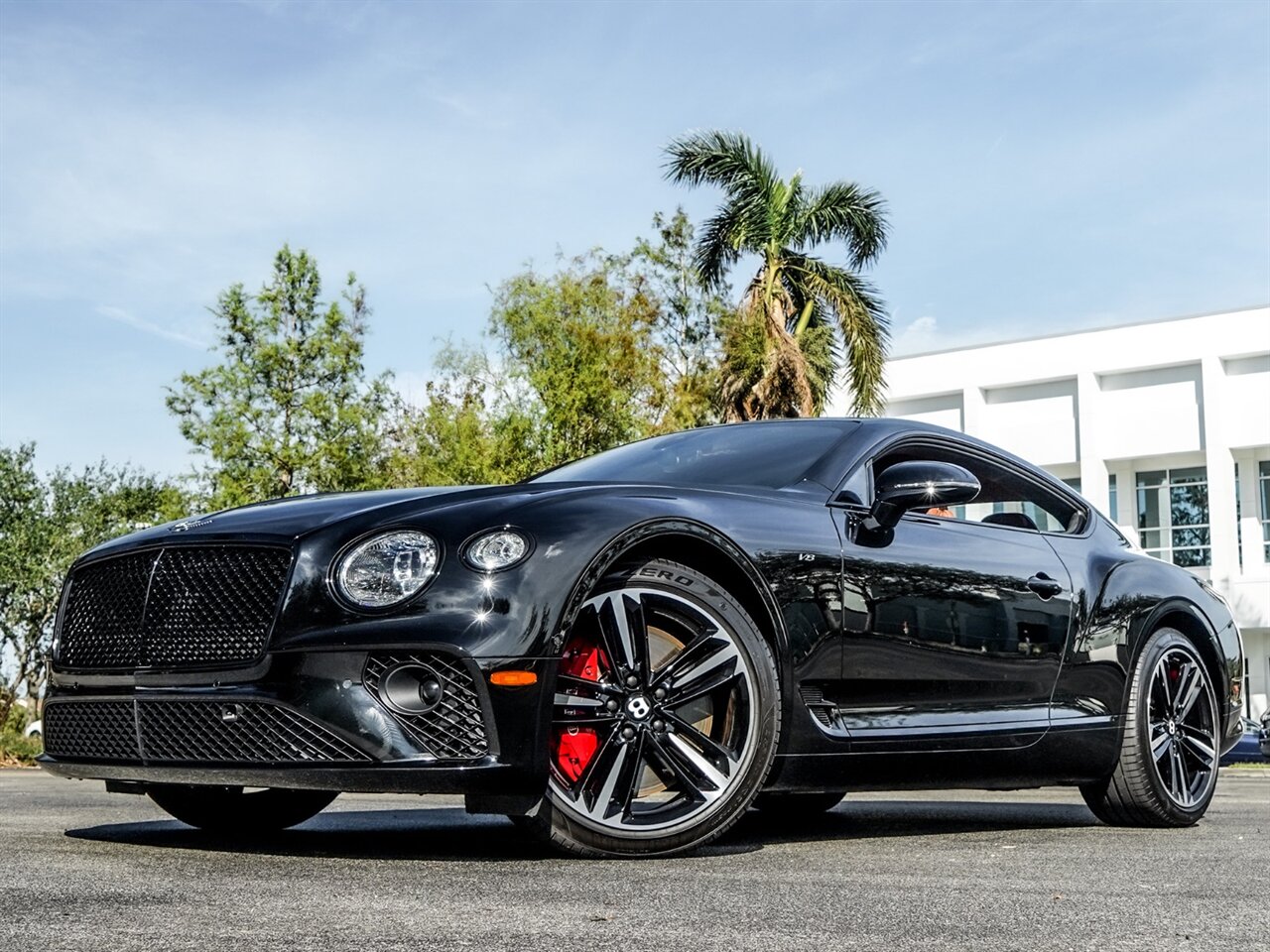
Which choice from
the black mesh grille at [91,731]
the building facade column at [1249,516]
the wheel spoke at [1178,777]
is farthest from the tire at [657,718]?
the building facade column at [1249,516]

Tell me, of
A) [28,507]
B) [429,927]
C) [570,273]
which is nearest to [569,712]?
[429,927]

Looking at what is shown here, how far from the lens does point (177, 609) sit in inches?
175

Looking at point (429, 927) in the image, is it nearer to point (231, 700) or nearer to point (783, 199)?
point (231, 700)

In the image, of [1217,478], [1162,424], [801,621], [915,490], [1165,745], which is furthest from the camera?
[1162,424]

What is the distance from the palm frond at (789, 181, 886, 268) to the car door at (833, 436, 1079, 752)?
22.0m

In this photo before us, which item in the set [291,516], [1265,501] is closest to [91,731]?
A: [291,516]

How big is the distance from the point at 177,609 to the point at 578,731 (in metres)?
1.16

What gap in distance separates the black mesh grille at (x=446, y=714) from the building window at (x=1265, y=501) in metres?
41.9

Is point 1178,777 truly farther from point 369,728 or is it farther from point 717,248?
point 717,248

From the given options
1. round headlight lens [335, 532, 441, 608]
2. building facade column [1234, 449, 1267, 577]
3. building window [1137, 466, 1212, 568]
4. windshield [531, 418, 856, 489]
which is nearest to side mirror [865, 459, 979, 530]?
windshield [531, 418, 856, 489]

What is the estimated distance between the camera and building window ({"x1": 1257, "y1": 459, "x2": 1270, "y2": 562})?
1673 inches

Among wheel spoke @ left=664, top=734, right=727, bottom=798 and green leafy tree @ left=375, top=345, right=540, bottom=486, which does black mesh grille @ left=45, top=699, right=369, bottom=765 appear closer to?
wheel spoke @ left=664, top=734, right=727, bottom=798

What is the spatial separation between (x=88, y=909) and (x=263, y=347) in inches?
1024

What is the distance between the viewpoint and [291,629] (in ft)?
13.7
